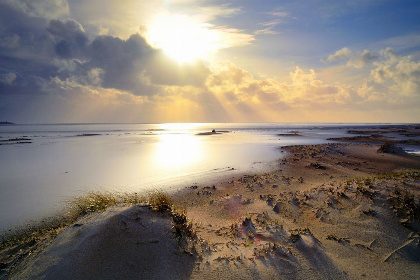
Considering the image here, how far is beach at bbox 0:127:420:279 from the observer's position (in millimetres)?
4227

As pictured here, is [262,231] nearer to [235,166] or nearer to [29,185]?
[235,166]

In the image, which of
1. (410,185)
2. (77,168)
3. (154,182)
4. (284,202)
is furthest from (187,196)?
(77,168)

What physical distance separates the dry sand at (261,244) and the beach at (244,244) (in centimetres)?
2

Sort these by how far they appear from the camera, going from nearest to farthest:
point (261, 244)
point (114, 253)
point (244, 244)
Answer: point (114, 253) < point (261, 244) < point (244, 244)

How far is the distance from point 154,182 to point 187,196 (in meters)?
3.68

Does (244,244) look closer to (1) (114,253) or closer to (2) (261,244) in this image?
(2) (261,244)

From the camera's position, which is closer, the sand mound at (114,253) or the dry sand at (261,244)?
the sand mound at (114,253)

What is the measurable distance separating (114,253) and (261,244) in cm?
357

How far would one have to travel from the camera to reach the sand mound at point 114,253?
404 cm

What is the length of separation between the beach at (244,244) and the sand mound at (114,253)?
0.8 inches

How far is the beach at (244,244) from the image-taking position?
423 centimetres

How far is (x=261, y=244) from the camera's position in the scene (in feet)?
17.0

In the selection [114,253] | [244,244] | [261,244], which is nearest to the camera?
[114,253]

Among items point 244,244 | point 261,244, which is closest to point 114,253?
point 244,244
